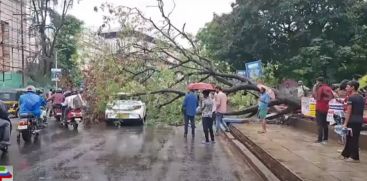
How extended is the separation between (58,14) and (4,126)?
44625 millimetres

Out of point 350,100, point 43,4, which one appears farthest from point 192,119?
point 43,4

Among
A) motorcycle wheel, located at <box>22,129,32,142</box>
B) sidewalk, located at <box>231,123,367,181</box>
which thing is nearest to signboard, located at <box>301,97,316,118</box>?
sidewalk, located at <box>231,123,367,181</box>

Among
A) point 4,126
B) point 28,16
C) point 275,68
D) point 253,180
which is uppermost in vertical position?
point 28,16

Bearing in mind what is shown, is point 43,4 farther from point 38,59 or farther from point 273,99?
point 273,99

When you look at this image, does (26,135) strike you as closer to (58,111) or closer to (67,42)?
(58,111)

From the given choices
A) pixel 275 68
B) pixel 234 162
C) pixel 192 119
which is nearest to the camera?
pixel 234 162

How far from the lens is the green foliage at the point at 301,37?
107 ft

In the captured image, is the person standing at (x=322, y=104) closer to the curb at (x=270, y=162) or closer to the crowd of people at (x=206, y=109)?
the curb at (x=270, y=162)

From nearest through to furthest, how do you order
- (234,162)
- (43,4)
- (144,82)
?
1. (234,162)
2. (144,82)
3. (43,4)

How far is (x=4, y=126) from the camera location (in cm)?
1244

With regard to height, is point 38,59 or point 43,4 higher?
point 43,4

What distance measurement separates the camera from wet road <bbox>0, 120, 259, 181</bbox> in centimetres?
1005

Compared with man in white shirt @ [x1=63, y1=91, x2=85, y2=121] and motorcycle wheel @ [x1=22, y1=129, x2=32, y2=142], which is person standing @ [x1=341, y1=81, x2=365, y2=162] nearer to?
motorcycle wheel @ [x1=22, y1=129, x2=32, y2=142]

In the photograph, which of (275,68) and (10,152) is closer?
(10,152)
